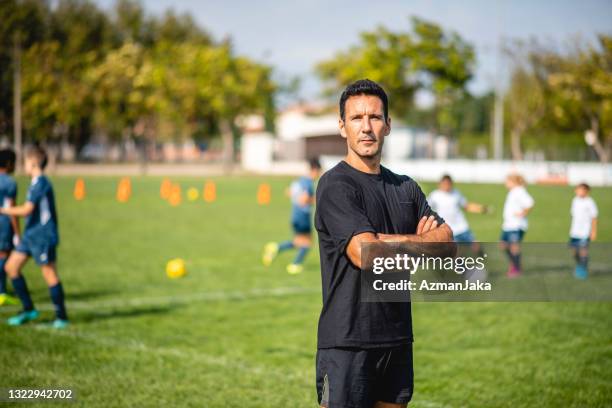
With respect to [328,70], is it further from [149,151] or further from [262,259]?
[262,259]

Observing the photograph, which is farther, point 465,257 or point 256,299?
point 256,299

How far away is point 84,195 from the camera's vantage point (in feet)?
→ 96.7

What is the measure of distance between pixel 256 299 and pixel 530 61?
57.2m

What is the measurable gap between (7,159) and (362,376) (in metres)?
6.86

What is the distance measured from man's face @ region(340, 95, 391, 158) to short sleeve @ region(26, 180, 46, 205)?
18.5 ft

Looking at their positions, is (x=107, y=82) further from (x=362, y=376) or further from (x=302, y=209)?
(x=362, y=376)

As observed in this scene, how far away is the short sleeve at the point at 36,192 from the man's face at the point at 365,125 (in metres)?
5.64

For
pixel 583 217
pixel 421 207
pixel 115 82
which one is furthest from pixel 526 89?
pixel 421 207

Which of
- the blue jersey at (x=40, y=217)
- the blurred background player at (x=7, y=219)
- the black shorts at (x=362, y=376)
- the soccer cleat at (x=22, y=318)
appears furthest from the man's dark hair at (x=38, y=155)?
the black shorts at (x=362, y=376)

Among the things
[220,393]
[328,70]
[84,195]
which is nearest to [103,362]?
[220,393]

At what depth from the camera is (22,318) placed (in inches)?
310

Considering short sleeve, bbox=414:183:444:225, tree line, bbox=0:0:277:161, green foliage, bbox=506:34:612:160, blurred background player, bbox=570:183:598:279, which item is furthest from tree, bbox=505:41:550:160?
short sleeve, bbox=414:183:444:225

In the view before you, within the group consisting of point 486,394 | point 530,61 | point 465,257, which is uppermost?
point 530,61

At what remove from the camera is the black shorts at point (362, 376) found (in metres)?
2.81
